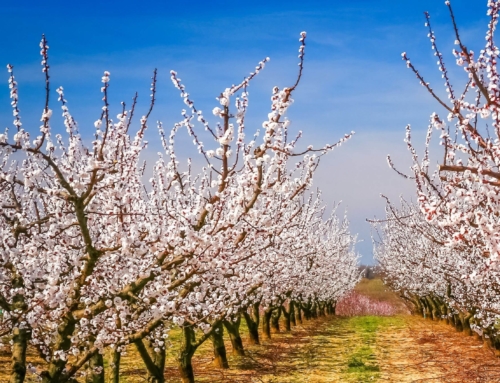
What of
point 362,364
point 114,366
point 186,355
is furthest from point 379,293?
point 114,366

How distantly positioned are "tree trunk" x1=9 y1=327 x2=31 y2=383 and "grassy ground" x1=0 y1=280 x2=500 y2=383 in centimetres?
641

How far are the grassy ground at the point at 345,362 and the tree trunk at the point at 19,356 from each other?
21.0 feet

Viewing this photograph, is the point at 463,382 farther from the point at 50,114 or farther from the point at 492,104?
the point at 50,114

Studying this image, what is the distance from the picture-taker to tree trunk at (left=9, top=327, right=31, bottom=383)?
6025mm

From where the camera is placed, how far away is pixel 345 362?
15625mm

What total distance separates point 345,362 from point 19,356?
1155 centimetres

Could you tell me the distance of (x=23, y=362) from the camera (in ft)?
20.1

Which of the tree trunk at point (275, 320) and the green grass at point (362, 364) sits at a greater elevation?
the tree trunk at point (275, 320)

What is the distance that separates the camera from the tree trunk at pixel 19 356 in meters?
6.02

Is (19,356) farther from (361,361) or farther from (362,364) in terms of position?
(361,361)

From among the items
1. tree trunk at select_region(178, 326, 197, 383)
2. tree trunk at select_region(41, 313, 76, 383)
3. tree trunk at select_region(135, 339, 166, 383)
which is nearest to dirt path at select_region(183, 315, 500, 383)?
tree trunk at select_region(178, 326, 197, 383)

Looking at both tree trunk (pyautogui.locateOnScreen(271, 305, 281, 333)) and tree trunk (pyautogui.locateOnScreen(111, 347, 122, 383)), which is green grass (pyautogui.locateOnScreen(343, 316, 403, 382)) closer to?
tree trunk (pyautogui.locateOnScreen(271, 305, 281, 333))

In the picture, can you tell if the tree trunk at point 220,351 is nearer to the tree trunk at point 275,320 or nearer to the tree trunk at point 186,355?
the tree trunk at point 186,355

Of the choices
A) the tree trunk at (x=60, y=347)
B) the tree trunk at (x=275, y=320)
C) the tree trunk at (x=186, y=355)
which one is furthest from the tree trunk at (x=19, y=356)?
the tree trunk at (x=275, y=320)
